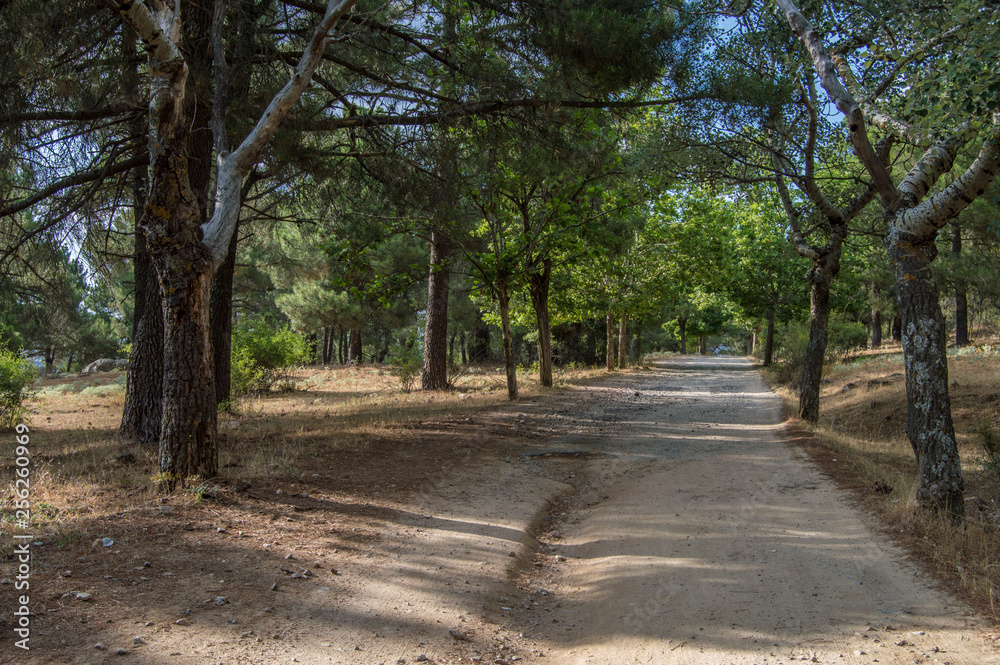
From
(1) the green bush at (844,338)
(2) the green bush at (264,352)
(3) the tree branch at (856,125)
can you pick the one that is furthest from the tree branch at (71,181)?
(1) the green bush at (844,338)

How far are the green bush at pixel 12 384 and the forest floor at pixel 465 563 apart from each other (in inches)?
153

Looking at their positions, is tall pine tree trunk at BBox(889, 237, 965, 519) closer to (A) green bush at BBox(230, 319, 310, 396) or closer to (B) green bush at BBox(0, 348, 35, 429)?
(B) green bush at BBox(0, 348, 35, 429)

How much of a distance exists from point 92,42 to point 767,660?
9558 mm

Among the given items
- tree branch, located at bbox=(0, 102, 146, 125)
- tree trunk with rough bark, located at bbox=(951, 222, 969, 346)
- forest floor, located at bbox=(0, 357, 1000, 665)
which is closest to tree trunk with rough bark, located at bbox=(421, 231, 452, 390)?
forest floor, located at bbox=(0, 357, 1000, 665)

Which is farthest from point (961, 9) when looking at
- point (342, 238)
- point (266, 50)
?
point (342, 238)

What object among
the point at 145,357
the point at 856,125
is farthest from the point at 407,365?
the point at 856,125

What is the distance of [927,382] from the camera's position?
5590 mm

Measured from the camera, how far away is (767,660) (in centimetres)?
339

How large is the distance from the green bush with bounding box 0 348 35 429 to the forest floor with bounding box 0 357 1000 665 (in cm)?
389

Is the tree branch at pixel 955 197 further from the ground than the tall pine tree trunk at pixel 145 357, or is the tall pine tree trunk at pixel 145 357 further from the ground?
the tree branch at pixel 955 197

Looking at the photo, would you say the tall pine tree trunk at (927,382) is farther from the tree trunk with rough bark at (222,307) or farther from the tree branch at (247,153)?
the tree trunk with rough bark at (222,307)

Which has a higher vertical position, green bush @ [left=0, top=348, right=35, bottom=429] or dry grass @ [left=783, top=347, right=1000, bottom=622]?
green bush @ [left=0, top=348, right=35, bottom=429]

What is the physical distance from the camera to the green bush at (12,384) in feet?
37.3

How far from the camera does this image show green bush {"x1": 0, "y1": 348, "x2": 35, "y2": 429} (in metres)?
11.4
